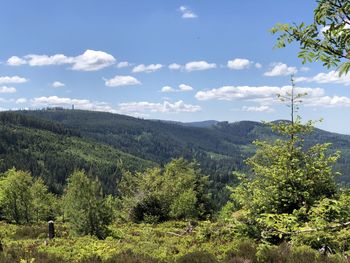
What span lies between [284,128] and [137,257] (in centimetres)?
881

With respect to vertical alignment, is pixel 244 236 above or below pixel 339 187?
below

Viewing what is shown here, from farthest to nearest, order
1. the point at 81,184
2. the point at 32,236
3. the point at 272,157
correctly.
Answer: the point at 32,236
the point at 81,184
the point at 272,157

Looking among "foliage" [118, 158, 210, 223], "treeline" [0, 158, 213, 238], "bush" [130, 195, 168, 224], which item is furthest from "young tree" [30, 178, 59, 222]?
"bush" [130, 195, 168, 224]

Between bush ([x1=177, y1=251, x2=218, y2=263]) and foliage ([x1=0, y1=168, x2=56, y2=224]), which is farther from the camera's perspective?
foliage ([x1=0, y1=168, x2=56, y2=224])

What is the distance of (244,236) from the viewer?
534 inches

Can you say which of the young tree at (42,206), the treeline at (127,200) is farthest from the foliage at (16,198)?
the young tree at (42,206)

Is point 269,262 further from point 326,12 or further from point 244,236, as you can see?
point 326,12

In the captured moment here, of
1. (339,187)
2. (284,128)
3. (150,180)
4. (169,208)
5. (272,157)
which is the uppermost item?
(284,128)

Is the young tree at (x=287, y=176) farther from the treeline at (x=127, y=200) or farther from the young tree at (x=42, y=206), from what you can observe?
the young tree at (x=42, y=206)

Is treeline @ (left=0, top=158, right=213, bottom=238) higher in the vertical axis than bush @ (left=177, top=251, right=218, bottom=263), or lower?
lower

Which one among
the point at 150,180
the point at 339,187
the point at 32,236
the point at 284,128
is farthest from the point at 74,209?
the point at 150,180

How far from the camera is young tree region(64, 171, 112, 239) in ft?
75.0

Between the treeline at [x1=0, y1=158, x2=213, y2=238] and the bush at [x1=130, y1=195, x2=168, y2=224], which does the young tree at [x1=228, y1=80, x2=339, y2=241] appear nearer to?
the treeline at [x1=0, y1=158, x2=213, y2=238]

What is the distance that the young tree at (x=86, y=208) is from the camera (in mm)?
22875
